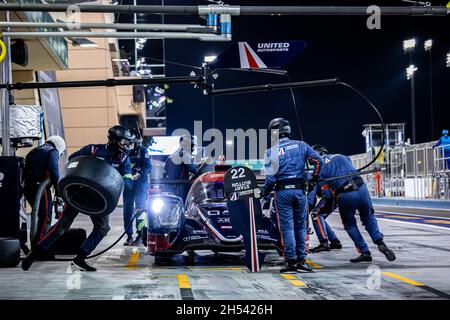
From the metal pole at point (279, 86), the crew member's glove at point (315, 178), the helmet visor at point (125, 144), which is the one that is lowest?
the crew member's glove at point (315, 178)

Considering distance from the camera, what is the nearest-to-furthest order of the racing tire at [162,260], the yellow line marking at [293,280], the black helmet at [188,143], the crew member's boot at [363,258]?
1. the yellow line marking at [293,280]
2. the crew member's boot at [363,258]
3. the racing tire at [162,260]
4. the black helmet at [188,143]

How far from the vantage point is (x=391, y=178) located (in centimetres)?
3697

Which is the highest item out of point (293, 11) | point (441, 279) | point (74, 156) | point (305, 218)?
point (293, 11)

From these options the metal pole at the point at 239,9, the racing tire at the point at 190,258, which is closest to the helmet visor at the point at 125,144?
the metal pole at the point at 239,9

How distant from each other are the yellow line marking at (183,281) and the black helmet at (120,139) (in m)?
1.94

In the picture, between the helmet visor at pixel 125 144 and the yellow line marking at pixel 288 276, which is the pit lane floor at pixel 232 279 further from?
the helmet visor at pixel 125 144

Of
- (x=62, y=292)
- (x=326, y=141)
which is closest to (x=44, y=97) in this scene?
(x=62, y=292)

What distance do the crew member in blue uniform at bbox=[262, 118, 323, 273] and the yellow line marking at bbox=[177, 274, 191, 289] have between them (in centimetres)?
133

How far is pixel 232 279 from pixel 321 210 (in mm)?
3672

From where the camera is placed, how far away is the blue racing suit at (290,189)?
9383 millimetres

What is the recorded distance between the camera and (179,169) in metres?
13.5

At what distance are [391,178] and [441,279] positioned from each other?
96.0 feet

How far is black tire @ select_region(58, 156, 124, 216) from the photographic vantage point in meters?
8.76

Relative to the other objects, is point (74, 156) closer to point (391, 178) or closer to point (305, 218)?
point (305, 218)
